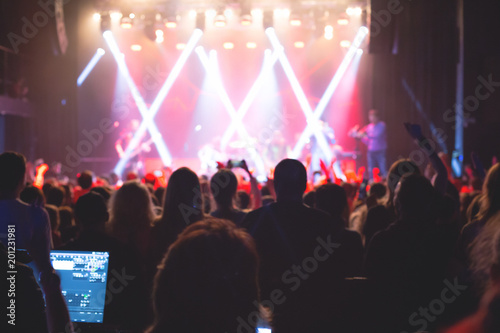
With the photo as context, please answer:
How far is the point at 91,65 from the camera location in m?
15.3

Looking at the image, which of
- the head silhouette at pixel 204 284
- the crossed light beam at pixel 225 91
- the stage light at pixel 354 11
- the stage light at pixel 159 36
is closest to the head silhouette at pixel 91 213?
the head silhouette at pixel 204 284

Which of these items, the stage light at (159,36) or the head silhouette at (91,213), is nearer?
the head silhouette at (91,213)

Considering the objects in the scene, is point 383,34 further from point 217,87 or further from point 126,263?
point 126,263

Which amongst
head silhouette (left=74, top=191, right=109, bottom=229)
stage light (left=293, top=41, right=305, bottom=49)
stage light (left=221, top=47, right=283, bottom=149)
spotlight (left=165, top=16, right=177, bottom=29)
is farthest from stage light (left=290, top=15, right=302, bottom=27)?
head silhouette (left=74, top=191, right=109, bottom=229)

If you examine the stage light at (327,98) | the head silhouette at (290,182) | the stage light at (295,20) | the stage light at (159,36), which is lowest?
the head silhouette at (290,182)

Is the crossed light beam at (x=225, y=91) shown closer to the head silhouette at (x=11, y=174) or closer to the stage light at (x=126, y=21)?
the stage light at (x=126, y=21)

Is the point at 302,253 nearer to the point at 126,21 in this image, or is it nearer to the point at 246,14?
the point at 246,14

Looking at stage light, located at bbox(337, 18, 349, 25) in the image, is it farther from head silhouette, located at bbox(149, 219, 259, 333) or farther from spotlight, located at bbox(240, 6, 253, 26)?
head silhouette, located at bbox(149, 219, 259, 333)

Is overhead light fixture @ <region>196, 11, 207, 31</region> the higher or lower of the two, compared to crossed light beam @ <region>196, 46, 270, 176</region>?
higher

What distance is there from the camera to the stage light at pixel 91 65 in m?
15.2

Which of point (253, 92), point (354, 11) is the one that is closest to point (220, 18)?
point (253, 92)

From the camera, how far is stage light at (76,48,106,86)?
1519 centimetres

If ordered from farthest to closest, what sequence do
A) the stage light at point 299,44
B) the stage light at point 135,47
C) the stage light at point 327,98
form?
the stage light at point 135,47
the stage light at point 299,44
the stage light at point 327,98

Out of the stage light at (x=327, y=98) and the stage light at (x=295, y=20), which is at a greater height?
the stage light at (x=295, y=20)
